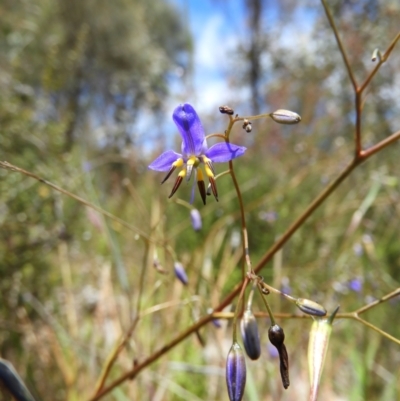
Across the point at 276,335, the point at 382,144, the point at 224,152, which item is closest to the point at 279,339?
the point at 276,335

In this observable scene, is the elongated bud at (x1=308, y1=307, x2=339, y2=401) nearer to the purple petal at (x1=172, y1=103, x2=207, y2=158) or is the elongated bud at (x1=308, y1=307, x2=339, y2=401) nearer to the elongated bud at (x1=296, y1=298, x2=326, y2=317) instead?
the elongated bud at (x1=296, y1=298, x2=326, y2=317)

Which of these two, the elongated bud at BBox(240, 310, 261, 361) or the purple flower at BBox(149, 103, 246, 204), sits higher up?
the purple flower at BBox(149, 103, 246, 204)

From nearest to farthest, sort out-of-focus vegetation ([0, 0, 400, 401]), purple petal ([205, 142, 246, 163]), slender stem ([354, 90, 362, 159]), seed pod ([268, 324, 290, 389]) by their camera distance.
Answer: seed pod ([268, 324, 290, 389]) < purple petal ([205, 142, 246, 163]) < slender stem ([354, 90, 362, 159]) < out-of-focus vegetation ([0, 0, 400, 401])

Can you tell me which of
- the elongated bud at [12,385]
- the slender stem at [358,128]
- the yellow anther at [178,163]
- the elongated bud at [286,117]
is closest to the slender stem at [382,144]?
the slender stem at [358,128]

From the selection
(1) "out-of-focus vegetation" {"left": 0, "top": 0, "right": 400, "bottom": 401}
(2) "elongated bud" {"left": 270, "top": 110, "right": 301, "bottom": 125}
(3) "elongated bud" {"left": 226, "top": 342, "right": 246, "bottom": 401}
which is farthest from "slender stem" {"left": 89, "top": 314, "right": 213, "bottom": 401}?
(2) "elongated bud" {"left": 270, "top": 110, "right": 301, "bottom": 125}

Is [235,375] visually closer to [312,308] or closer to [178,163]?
[312,308]

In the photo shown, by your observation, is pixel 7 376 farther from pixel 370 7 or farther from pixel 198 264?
pixel 370 7

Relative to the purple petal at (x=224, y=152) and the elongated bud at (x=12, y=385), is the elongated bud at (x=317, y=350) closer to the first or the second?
the purple petal at (x=224, y=152)

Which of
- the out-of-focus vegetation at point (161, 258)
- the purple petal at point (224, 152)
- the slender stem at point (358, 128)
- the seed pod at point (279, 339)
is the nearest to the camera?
the seed pod at point (279, 339)
